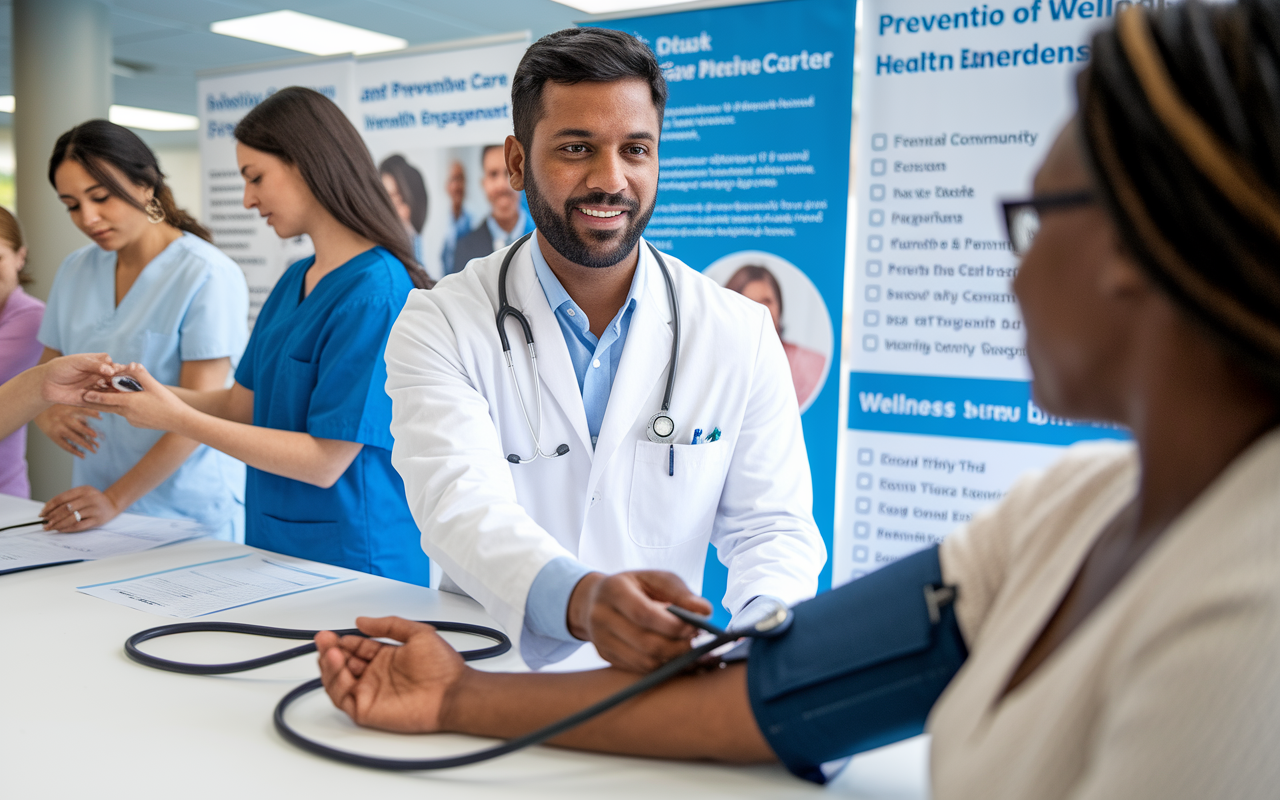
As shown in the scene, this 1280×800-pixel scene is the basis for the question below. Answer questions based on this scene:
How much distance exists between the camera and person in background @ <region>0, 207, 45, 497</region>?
8.86 ft

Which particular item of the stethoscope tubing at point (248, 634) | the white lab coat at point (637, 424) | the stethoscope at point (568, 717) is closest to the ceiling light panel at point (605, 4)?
the white lab coat at point (637, 424)

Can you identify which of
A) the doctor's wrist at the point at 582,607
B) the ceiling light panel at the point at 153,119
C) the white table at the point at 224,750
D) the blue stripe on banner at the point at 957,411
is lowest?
the white table at the point at 224,750

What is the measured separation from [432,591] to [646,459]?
41 centimetres

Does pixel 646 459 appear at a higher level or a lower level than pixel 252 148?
lower

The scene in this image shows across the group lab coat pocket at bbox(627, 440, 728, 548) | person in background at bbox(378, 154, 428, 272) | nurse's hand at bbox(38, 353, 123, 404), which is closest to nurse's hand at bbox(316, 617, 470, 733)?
lab coat pocket at bbox(627, 440, 728, 548)

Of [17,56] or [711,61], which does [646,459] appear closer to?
[711,61]

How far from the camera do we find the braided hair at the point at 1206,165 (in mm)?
461

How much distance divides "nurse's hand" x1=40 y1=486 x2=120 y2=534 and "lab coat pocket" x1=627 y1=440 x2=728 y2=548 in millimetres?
1165

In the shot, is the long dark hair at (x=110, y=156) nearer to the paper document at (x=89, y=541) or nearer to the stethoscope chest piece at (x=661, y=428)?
the paper document at (x=89, y=541)

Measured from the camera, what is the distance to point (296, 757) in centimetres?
90

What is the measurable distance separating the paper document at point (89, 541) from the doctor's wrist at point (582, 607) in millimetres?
1078

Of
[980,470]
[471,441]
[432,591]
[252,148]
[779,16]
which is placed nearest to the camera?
[471,441]

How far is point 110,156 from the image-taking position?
2426 millimetres

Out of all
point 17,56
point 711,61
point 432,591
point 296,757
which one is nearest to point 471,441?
point 432,591
